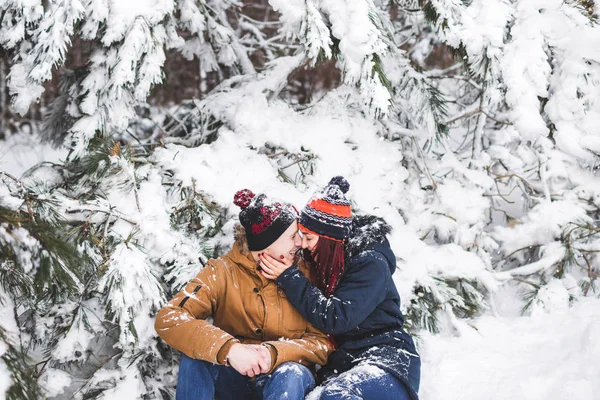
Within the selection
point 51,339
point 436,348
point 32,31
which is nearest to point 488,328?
point 436,348

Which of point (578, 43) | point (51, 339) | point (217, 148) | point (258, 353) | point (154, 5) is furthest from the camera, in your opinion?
point (217, 148)

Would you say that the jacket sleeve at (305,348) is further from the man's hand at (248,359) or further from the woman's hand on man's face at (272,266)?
the woman's hand on man's face at (272,266)

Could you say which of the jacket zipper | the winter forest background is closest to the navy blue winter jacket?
the jacket zipper

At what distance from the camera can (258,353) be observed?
2188 millimetres

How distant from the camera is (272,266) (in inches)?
92.3

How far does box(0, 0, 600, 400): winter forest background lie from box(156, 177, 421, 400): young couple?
26 cm

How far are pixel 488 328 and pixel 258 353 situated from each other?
64.3 inches

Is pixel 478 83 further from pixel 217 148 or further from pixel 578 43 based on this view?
pixel 217 148

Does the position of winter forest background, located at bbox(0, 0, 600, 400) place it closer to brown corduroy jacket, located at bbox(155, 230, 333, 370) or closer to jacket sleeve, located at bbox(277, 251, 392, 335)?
Result: brown corduroy jacket, located at bbox(155, 230, 333, 370)

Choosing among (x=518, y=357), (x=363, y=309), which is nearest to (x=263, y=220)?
(x=363, y=309)

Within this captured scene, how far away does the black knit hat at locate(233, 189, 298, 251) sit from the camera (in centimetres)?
238

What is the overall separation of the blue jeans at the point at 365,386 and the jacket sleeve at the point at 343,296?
191 millimetres

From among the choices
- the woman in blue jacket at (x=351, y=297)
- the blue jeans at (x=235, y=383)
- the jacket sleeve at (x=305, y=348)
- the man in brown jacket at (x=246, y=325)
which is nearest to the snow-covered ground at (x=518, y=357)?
the woman in blue jacket at (x=351, y=297)

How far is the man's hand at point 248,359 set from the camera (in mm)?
2131
